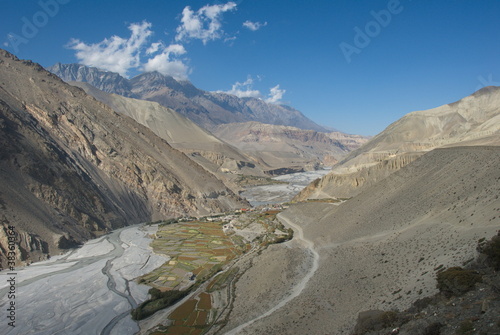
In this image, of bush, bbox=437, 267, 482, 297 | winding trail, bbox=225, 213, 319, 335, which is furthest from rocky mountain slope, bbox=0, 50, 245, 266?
bush, bbox=437, 267, 482, 297

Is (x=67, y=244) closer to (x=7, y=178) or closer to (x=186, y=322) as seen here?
(x=7, y=178)

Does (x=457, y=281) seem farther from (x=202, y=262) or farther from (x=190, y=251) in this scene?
(x=190, y=251)

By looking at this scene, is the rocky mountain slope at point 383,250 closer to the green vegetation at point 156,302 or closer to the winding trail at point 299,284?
the winding trail at point 299,284

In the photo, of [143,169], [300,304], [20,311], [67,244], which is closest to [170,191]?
[143,169]

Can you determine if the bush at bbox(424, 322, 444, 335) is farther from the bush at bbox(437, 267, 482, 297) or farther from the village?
the village

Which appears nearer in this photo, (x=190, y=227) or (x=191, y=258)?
(x=191, y=258)

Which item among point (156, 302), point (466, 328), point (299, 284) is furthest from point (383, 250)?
point (156, 302)
